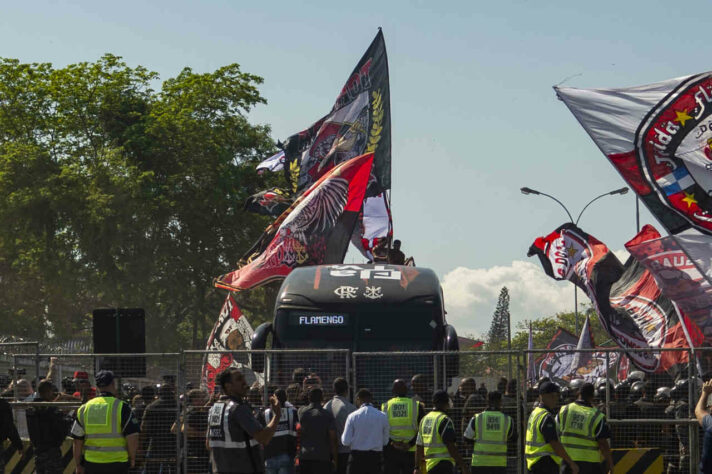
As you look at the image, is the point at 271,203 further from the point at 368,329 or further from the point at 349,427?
the point at 349,427

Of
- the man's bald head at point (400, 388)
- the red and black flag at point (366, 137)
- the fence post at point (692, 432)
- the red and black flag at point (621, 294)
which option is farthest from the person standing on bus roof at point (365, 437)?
the red and black flag at point (366, 137)

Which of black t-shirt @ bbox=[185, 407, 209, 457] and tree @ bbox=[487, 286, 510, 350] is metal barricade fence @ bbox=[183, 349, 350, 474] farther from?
tree @ bbox=[487, 286, 510, 350]

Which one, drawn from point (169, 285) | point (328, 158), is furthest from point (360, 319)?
point (169, 285)

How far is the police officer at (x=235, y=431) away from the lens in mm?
10898

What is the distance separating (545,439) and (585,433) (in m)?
0.44

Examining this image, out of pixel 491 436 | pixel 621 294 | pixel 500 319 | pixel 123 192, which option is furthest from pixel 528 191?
pixel 500 319

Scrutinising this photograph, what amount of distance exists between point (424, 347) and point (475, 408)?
255 cm

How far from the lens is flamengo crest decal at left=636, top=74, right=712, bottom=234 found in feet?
61.5

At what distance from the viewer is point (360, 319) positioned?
18516 millimetres

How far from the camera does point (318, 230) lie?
27688mm

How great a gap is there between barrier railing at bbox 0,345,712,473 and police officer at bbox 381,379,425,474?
74 centimetres

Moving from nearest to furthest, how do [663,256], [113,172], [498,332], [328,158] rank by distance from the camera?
[663,256] < [328,158] < [113,172] < [498,332]

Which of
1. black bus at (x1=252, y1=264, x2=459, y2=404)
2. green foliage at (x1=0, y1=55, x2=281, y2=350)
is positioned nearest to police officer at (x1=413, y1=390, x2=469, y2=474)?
black bus at (x1=252, y1=264, x2=459, y2=404)

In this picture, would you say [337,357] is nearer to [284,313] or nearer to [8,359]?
[284,313]
